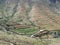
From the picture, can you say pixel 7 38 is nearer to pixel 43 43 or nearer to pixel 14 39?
pixel 14 39

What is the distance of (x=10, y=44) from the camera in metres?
80.1

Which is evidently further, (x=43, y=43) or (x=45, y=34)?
(x=45, y=34)

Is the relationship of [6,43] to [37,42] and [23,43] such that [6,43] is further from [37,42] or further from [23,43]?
[37,42]

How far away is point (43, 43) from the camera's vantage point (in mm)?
95625

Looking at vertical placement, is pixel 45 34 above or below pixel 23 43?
below

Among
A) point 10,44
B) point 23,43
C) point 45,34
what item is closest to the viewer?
point 10,44

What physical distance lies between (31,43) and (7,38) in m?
10.9

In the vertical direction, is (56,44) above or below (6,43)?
below

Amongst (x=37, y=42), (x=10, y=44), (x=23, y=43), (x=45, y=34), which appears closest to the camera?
(x=10, y=44)

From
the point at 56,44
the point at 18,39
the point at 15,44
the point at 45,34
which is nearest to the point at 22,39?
the point at 18,39

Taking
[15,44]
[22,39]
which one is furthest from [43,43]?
[15,44]

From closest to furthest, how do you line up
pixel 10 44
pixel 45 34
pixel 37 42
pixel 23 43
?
pixel 10 44 < pixel 23 43 < pixel 37 42 < pixel 45 34

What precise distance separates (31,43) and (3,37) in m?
12.7

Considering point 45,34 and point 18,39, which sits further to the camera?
point 45,34
